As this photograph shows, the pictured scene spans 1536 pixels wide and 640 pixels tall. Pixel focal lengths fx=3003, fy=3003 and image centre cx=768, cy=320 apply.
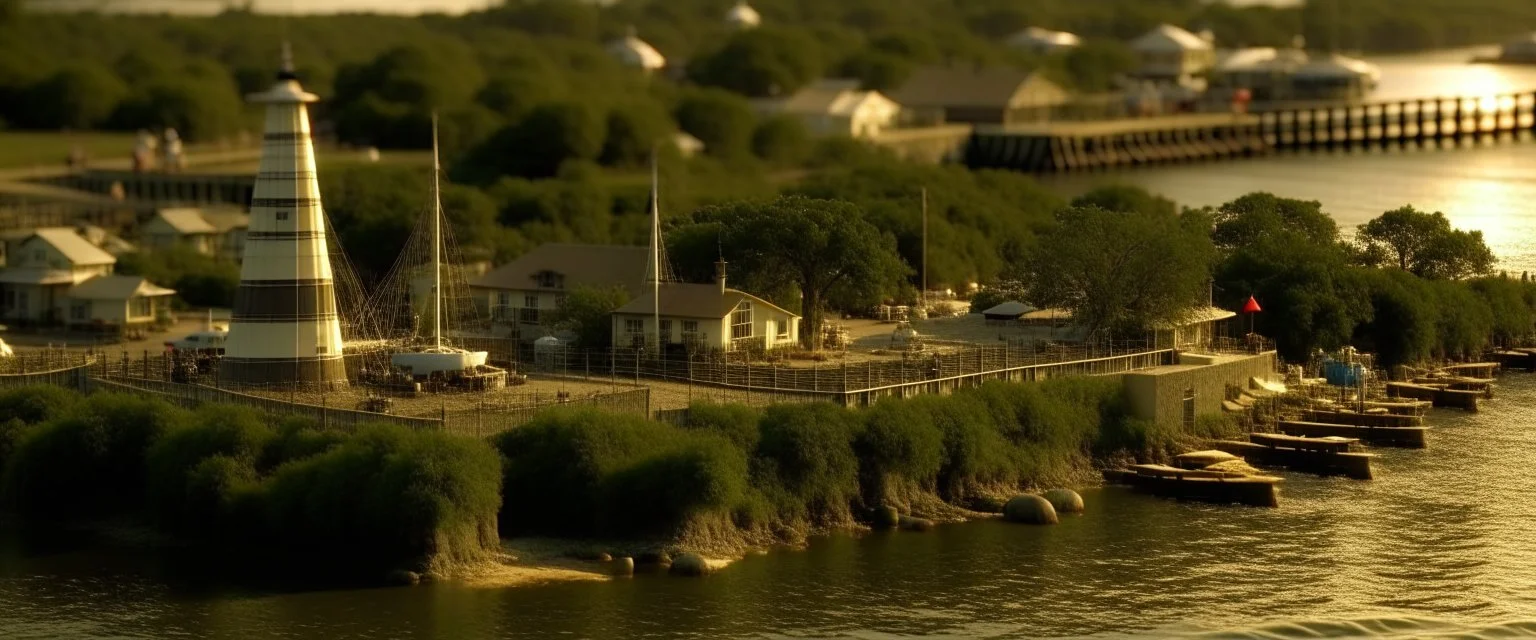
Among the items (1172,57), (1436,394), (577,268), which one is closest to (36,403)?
(577,268)

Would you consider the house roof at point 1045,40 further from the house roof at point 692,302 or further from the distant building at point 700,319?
the house roof at point 692,302

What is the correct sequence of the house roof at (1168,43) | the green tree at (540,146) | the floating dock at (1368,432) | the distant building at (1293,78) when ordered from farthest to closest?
the house roof at (1168,43)
the distant building at (1293,78)
the green tree at (540,146)
the floating dock at (1368,432)

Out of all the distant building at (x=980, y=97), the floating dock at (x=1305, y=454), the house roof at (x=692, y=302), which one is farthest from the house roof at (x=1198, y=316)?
the distant building at (x=980, y=97)

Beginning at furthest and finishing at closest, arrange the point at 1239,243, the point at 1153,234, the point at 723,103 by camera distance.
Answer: the point at 723,103 → the point at 1239,243 → the point at 1153,234

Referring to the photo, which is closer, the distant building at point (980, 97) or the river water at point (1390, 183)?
the river water at point (1390, 183)

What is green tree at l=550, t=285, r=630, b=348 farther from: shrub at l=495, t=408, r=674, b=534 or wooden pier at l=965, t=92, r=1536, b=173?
wooden pier at l=965, t=92, r=1536, b=173

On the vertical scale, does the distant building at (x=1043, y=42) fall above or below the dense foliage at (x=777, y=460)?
above

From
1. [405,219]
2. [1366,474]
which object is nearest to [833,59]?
[405,219]

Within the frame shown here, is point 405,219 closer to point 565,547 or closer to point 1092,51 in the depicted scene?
point 565,547
